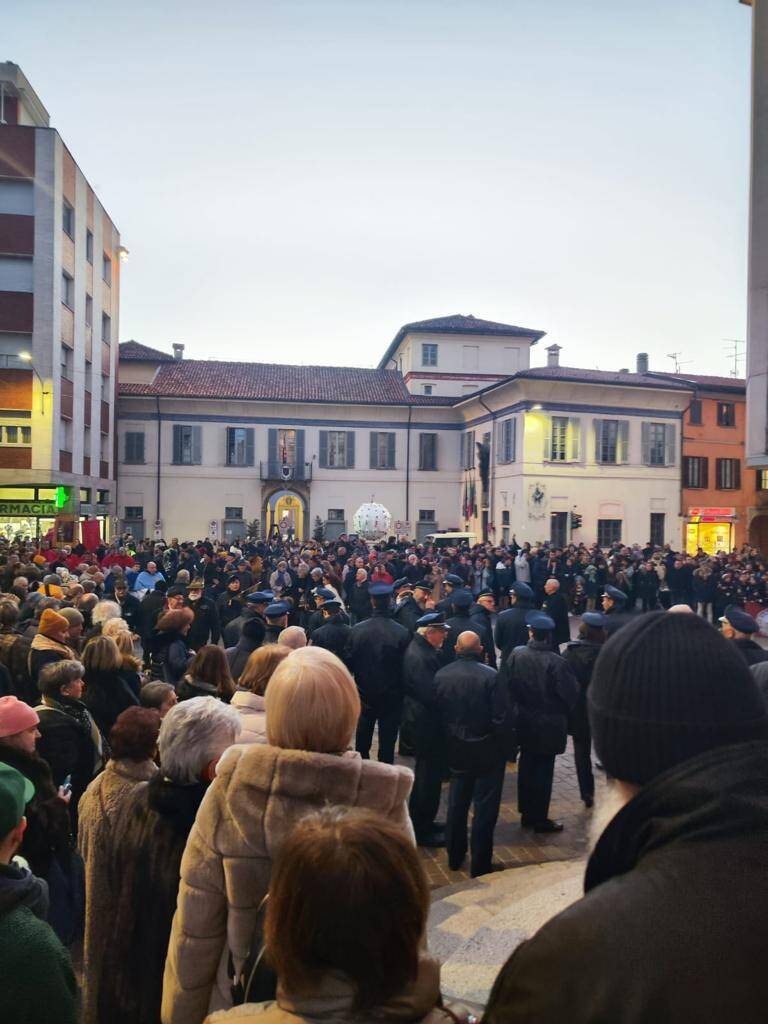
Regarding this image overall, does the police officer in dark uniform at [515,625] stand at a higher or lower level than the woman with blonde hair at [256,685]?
lower

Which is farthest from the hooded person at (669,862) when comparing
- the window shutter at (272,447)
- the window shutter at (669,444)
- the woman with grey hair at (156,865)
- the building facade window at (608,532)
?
the window shutter at (272,447)

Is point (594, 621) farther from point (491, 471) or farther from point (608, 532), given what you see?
point (491, 471)

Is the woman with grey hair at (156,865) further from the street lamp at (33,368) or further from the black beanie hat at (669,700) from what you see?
the street lamp at (33,368)

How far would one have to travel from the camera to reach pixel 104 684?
17.2 feet

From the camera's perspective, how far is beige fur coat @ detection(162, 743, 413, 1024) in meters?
2.21

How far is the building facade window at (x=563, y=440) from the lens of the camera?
32312mm

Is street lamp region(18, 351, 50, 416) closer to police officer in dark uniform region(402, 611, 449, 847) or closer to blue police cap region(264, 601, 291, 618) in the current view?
blue police cap region(264, 601, 291, 618)

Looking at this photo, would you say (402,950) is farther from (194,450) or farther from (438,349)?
(438,349)

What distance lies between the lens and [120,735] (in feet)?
10.3

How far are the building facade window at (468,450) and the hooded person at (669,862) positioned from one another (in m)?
37.2

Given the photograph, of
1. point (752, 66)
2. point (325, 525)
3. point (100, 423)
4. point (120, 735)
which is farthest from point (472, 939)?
point (325, 525)

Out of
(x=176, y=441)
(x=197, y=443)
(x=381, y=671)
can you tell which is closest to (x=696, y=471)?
(x=197, y=443)

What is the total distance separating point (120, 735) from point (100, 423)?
33.1 metres

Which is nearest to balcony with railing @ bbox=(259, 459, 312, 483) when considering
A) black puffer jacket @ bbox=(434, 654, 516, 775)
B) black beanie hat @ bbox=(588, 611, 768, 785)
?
black puffer jacket @ bbox=(434, 654, 516, 775)
